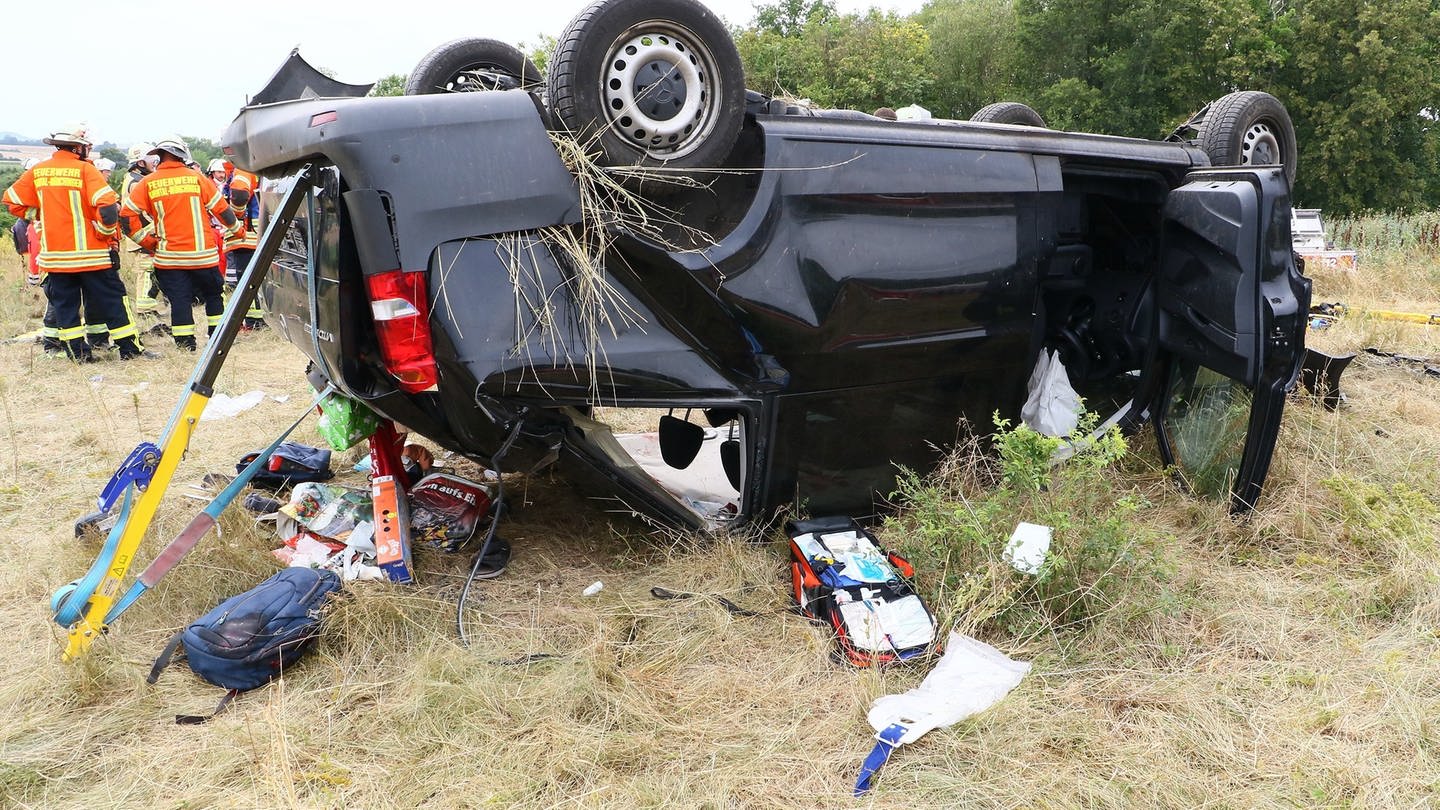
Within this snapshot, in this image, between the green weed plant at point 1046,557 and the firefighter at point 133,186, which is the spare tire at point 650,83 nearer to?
the green weed plant at point 1046,557

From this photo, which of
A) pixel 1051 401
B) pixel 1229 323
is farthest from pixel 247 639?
pixel 1229 323

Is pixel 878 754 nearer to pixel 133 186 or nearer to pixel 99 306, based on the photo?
pixel 99 306

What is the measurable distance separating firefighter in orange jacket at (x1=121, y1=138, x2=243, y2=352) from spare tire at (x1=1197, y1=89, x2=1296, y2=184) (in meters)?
7.45

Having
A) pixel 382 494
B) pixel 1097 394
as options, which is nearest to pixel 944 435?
pixel 1097 394

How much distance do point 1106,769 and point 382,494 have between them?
2474 millimetres

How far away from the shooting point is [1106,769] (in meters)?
2.29

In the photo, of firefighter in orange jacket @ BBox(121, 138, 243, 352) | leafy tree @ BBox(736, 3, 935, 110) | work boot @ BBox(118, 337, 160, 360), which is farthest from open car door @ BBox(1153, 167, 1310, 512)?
leafy tree @ BBox(736, 3, 935, 110)

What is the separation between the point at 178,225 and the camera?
795 cm

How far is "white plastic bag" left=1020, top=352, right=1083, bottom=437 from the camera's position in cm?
408

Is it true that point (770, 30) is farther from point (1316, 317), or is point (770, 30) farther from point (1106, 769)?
point (1106, 769)

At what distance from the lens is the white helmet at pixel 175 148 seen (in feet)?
26.2

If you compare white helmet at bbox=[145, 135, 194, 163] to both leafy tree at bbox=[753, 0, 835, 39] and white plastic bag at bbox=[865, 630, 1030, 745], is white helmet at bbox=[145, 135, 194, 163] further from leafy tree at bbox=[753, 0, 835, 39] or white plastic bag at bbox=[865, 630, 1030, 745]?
leafy tree at bbox=[753, 0, 835, 39]

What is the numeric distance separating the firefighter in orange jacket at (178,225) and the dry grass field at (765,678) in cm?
466

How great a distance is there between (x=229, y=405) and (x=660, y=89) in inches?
173
